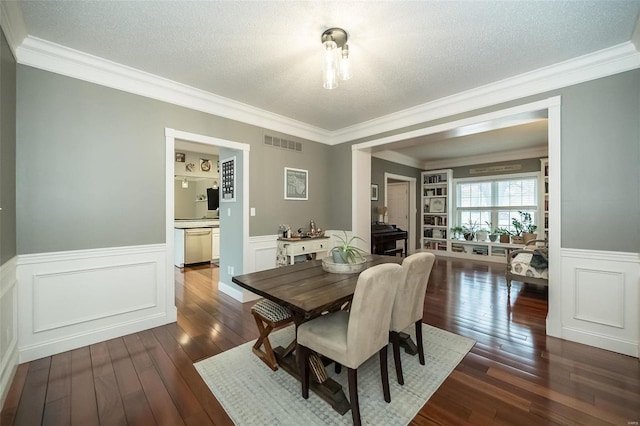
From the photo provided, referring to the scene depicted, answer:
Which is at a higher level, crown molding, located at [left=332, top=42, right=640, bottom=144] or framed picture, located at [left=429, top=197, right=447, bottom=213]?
crown molding, located at [left=332, top=42, right=640, bottom=144]

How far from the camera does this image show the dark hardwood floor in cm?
160

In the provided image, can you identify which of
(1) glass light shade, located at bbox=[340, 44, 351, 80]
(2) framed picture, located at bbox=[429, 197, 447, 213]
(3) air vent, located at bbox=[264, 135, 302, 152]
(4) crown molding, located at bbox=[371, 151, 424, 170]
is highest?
(4) crown molding, located at bbox=[371, 151, 424, 170]

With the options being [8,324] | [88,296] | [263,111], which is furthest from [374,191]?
[8,324]

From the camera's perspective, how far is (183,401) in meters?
1.72

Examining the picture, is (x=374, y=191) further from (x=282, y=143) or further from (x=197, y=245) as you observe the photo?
(x=197, y=245)

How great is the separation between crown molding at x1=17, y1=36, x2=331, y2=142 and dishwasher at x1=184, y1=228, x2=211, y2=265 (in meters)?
3.05

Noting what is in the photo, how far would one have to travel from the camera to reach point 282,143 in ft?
13.1

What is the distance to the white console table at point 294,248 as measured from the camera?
12.4ft

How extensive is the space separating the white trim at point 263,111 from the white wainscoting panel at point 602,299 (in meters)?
1.67

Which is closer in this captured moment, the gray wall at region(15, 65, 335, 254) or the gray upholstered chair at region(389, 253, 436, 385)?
the gray upholstered chair at region(389, 253, 436, 385)

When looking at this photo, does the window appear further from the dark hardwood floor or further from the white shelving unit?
the dark hardwood floor

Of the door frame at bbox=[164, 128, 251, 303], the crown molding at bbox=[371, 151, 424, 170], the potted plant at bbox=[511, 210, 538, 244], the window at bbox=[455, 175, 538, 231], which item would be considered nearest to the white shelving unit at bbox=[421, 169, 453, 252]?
the window at bbox=[455, 175, 538, 231]

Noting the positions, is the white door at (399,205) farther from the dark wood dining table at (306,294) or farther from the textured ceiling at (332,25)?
the dark wood dining table at (306,294)

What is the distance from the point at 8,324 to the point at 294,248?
8.81ft
